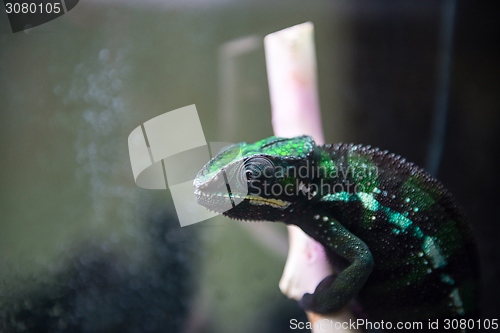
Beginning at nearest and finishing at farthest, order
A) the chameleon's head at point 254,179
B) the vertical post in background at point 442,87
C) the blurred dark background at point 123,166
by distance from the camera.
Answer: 1. the chameleon's head at point 254,179
2. the blurred dark background at point 123,166
3. the vertical post in background at point 442,87

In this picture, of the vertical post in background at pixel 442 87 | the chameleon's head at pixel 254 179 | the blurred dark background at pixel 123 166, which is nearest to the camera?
the chameleon's head at pixel 254 179

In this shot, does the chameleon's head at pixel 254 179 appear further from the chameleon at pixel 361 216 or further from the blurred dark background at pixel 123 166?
the blurred dark background at pixel 123 166

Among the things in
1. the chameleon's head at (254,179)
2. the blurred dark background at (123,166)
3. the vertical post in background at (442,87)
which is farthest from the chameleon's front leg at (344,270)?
the vertical post in background at (442,87)

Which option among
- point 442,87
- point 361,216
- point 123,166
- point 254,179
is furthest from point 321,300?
point 442,87

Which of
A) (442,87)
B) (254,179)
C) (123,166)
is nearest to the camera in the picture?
(254,179)

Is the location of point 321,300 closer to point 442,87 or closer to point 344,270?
point 344,270

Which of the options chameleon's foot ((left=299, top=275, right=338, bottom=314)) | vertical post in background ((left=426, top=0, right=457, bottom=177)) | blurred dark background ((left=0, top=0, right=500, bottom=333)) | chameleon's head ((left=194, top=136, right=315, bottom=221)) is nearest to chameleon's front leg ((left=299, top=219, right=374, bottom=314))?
chameleon's foot ((left=299, top=275, right=338, bottom=314))

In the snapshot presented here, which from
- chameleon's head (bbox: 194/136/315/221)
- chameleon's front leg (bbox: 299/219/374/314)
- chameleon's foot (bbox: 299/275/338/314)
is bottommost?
chameleon's foot (bbox: 299/275/338/314)

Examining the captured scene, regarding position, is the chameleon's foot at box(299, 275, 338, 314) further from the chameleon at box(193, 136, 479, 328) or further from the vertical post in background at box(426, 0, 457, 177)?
the vertical post in background at box(426, 0, 457, 177)
